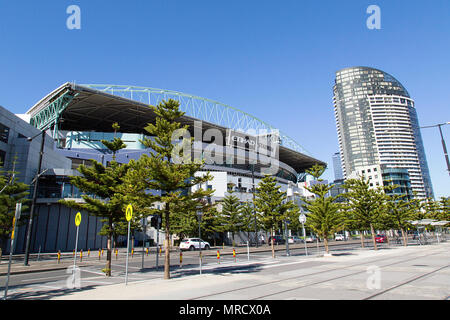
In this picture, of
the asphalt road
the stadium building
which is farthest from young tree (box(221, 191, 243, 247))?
the asphalt road

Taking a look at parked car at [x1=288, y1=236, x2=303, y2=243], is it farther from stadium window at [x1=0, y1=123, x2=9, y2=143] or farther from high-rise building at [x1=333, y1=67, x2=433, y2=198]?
high-rise building at [x1=333, y1=67, x2=433, y2=198]

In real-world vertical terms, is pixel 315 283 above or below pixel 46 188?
below

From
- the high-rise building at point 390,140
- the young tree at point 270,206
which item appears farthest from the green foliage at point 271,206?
the high-rise building at point 390,140

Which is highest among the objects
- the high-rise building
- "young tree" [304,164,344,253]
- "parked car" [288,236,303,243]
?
the high-rise building

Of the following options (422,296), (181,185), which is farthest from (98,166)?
(422,296)

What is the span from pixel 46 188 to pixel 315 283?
39773mm

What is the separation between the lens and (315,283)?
10.1 m

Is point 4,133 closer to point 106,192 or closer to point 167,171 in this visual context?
point 106,192

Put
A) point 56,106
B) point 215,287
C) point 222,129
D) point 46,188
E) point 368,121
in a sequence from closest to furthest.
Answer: point 215,287 < point 46,188 < point 56,106 < point 222,129 < point 368,121

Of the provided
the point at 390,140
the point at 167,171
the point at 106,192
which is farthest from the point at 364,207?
the point at 390,140

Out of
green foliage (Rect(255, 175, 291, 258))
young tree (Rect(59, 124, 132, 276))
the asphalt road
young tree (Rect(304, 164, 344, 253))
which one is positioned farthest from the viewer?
young tree (Rect(304, 164, 344, 253))
